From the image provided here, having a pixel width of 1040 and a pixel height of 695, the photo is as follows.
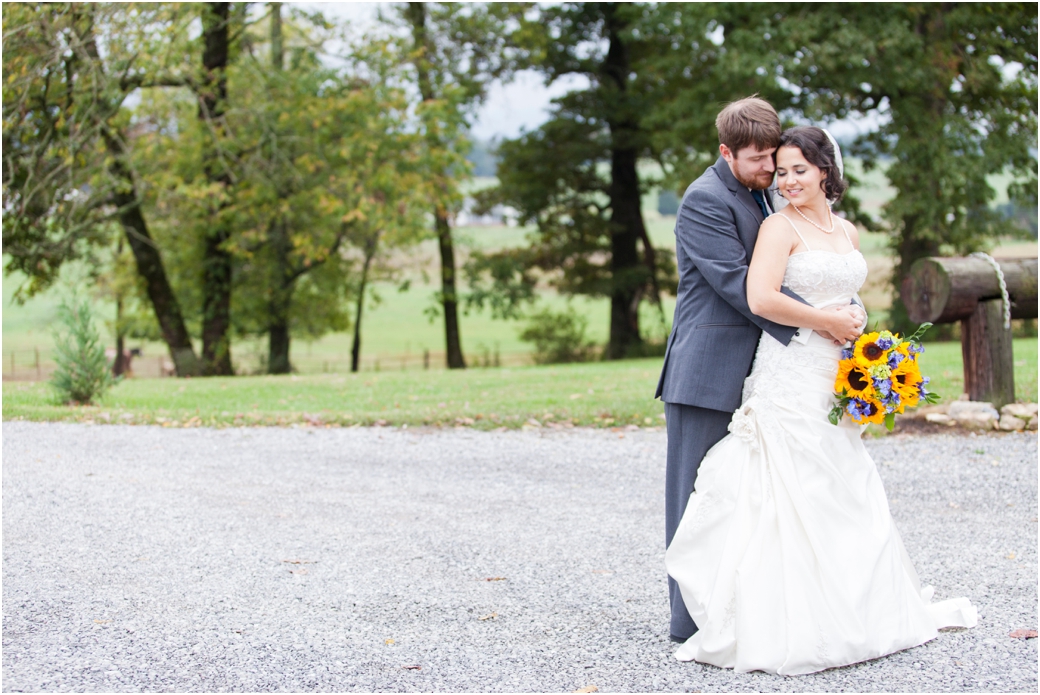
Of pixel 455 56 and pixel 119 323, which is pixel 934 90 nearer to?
pixel 455 56

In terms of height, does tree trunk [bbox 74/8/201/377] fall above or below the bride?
above

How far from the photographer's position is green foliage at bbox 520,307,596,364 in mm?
26812

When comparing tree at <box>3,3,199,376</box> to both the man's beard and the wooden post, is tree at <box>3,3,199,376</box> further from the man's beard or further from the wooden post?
the wooden post

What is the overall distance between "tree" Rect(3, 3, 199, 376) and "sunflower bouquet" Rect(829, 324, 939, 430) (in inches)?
540

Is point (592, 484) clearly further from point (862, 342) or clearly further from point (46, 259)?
point (46, 259)

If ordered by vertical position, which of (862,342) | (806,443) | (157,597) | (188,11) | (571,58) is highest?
(571,58)

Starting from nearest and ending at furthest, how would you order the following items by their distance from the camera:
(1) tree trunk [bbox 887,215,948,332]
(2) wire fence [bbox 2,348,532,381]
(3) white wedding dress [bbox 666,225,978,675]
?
1. (3) white wedding dress [bbox 666,225,978,675]
2. (1) tree trunk [bbox 887,215,948,332]
3. (2) wire fence [bbox 2,348,532,381]

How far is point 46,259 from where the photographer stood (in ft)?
56.8

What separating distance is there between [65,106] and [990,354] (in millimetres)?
14930

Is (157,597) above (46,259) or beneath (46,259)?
beneath

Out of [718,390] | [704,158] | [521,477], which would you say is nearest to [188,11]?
[704,158]

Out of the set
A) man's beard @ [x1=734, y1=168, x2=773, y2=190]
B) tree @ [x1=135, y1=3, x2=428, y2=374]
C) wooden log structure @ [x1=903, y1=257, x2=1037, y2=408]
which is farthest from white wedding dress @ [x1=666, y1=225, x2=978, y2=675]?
tree @ [x1=135, y1=3, x2=428, y2=374]

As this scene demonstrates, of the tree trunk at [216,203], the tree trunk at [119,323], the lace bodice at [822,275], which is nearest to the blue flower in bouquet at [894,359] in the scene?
the lace bodice at [822,275]

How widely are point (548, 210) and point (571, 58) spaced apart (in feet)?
14.2
